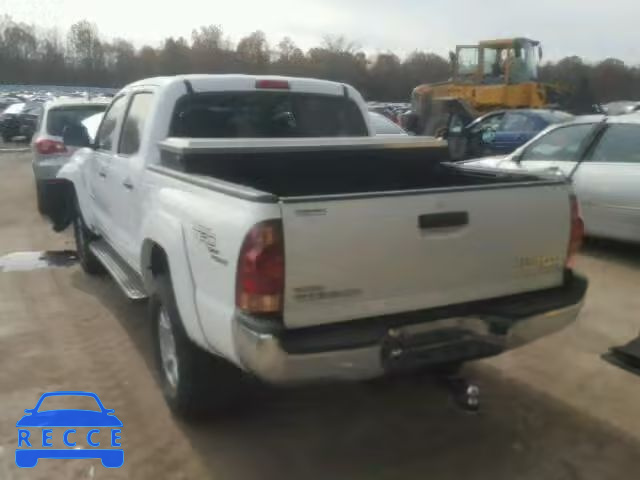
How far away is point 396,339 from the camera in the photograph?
299cm

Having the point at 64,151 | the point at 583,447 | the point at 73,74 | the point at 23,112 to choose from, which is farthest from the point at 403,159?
the point at 73,74

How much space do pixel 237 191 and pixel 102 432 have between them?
1.73 meters

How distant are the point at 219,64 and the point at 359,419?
61.2m

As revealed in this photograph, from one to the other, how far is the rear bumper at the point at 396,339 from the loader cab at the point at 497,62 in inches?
829

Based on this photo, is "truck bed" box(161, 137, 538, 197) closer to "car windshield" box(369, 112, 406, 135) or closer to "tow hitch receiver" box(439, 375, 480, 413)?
"tow hitch receiver" box(439, 375, 480, 413)

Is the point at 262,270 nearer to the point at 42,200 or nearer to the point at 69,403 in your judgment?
the point at 69,403

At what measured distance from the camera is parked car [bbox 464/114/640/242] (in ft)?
23.4

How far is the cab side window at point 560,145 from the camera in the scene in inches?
316

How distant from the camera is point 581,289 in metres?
3.62

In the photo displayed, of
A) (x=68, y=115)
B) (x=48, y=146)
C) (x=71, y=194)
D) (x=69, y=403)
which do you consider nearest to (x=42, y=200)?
(x=48, y=146)

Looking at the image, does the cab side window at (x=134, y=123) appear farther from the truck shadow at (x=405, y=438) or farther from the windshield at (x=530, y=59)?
the windshield at (x=530, y=59)

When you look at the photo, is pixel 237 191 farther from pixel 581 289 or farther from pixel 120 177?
pixel 120 177

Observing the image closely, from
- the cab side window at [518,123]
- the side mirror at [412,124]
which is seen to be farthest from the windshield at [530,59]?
the cab side window at [518,123]

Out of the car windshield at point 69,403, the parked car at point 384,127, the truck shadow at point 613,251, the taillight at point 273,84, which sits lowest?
the car windshield at point 69,403
